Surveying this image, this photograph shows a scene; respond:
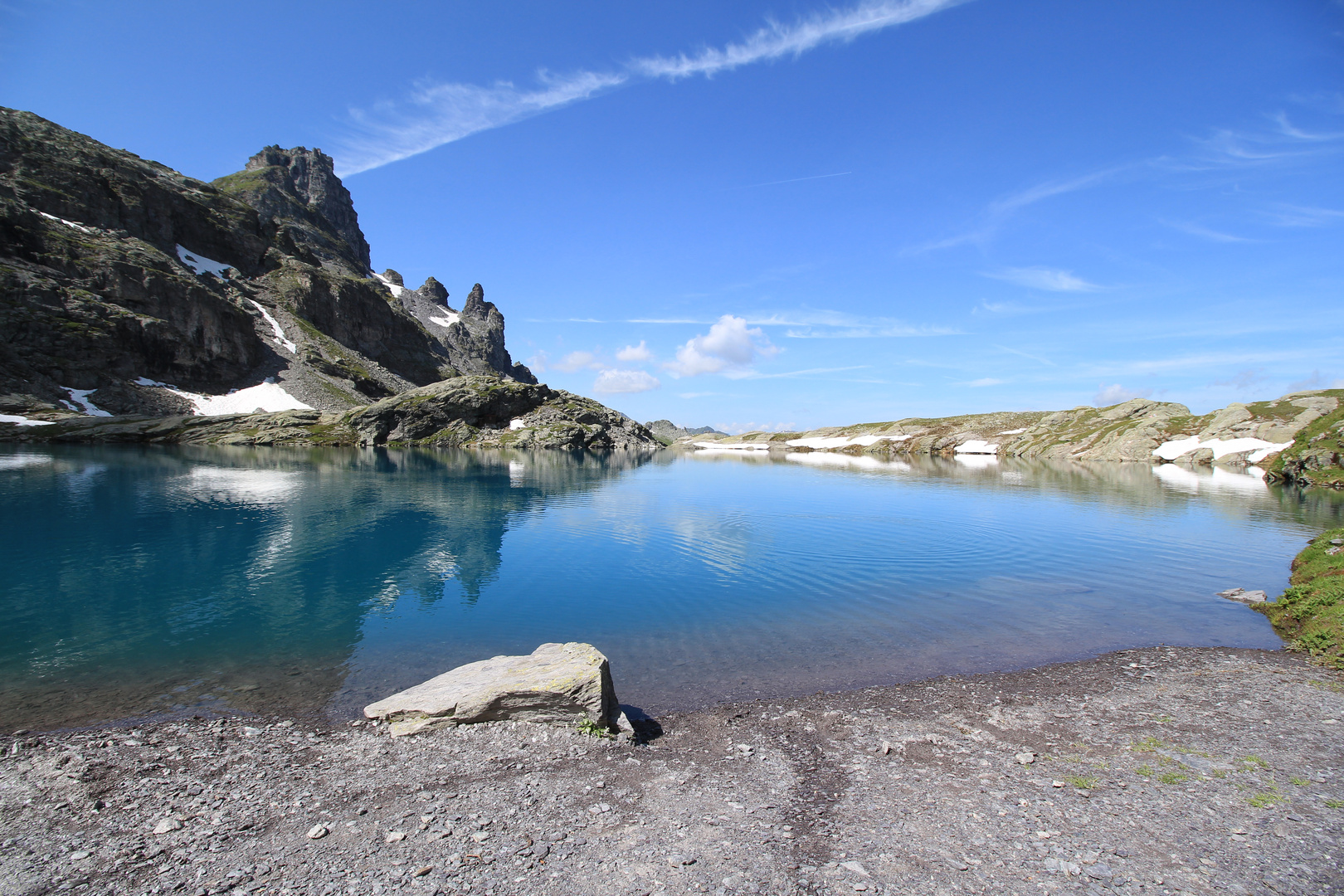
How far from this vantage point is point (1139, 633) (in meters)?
22.5

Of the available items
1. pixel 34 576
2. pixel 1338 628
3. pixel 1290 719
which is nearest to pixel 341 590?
pixel 34 576

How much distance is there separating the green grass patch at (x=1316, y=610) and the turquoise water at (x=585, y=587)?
1.02 meters

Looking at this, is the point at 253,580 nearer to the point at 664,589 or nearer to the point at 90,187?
the point at 664,589

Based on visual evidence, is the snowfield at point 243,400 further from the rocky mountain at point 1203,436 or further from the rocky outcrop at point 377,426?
the rocky mountain at point 1203,436

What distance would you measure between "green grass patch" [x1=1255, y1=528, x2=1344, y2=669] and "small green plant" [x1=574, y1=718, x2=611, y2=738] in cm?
2193

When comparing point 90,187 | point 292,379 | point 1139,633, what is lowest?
point 1139,633

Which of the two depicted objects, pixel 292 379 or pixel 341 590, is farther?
pixel 292 379

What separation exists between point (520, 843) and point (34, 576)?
32.9 meters

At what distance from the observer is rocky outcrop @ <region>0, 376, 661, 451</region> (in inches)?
5148

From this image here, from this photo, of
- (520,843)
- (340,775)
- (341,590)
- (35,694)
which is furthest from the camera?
(341,590)

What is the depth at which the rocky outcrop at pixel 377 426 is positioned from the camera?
131m

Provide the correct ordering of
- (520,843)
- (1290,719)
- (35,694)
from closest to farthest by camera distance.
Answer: (520,843)
(1290,719)
(35,694)

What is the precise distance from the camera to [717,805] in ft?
35.3

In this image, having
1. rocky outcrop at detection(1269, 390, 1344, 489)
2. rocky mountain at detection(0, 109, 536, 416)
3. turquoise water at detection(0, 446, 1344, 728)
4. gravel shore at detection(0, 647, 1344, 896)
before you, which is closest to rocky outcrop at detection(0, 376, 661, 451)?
rocky mountain at detection(0, 109, 536, 416)
